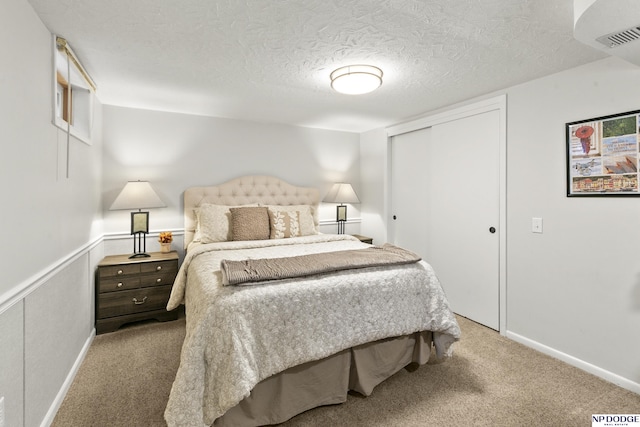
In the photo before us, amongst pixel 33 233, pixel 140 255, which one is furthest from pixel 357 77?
pixel 140 255

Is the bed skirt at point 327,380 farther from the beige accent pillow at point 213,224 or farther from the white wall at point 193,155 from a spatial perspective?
the white wall at point 193,155

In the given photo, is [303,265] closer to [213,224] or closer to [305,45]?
[305,45]

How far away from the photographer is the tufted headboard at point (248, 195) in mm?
3510

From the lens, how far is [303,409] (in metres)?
1.74

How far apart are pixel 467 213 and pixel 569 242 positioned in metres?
0.91

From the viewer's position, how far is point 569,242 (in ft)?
7.71

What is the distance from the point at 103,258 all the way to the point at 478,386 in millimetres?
3457

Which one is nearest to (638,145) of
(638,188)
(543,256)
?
(638,188)

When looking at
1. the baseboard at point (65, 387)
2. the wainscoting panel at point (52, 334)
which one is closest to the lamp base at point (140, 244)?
the wainscoting panel at point (52, 334)

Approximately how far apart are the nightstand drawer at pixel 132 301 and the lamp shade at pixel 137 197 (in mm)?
821

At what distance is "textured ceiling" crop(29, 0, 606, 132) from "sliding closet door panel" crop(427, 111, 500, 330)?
0.42m

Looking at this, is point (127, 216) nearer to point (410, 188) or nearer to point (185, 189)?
point (185, 189)

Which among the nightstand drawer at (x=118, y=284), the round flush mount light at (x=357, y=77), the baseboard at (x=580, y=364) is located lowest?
the baseboard at (x=580, y=364)

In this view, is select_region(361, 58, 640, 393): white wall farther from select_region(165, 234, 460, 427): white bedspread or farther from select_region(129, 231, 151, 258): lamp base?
select_region(129, 231, 151, 258): lamp base
